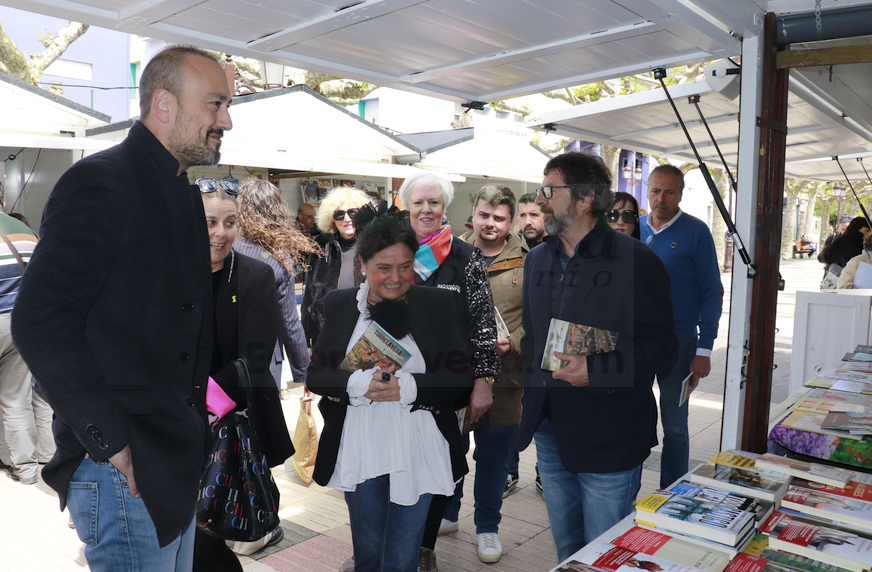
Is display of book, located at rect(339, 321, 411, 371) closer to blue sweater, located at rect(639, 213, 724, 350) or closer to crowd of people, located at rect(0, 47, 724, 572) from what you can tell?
crowd of people, located at rect(0, 47, 724, 572)

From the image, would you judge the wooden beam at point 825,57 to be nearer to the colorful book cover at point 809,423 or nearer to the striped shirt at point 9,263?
the colorful book cover at point 809,423

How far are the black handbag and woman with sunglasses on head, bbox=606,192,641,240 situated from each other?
94.4 inches

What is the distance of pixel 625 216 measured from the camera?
12.0ft

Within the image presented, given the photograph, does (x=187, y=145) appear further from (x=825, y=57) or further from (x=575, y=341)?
(x=825, y=57)

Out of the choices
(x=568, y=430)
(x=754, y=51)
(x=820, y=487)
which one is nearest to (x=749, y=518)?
(x=820, y=487)

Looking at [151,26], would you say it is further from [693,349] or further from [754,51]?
[693,349]

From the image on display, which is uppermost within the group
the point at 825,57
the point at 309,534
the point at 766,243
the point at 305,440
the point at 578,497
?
the point at 825,57

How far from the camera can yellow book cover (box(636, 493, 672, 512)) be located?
1.76 metres

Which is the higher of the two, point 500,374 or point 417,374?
point 417,374

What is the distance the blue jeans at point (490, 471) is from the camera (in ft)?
10.5

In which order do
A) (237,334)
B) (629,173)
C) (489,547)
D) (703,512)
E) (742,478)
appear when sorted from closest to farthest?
1. (703,512)
2. (742,478)
3. (237,334)
4. (489,547)
5. (629,173)

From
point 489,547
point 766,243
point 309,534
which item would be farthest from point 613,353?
point 309,534

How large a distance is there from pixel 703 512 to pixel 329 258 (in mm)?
2603

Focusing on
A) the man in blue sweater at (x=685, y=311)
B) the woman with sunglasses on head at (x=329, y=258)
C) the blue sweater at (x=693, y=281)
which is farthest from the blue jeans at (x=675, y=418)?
the woman with sunglasses on head at (x=329, y=258)
